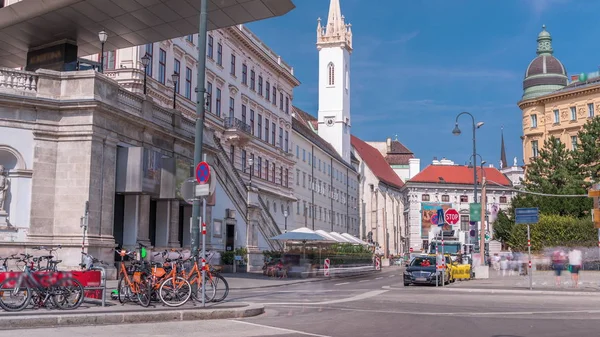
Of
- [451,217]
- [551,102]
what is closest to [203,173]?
[451,217]

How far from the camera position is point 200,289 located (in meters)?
16.0

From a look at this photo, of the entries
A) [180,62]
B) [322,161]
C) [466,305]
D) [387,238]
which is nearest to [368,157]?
[387,238]

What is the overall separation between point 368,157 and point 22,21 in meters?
106

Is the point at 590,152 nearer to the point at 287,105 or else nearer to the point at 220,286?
the point at 287,105

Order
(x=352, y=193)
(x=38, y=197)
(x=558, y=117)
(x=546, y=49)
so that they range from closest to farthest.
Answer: (x=38, y=197)
(x=558, y=117)
(x=546, y=49)
(x=352, y=193)

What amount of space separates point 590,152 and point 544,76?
2618cm

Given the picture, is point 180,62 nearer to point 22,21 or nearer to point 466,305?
point 22,21

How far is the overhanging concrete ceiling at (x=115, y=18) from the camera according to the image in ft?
88.5

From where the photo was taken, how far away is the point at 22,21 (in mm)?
28188

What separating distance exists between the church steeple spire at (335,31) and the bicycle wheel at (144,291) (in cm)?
9661

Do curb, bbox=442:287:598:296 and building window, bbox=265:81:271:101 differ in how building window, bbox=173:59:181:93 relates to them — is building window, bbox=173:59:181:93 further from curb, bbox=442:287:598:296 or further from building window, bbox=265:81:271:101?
curb, bbox=442:287:598:296

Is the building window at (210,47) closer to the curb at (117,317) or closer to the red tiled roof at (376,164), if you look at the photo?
the curb at (117,317)

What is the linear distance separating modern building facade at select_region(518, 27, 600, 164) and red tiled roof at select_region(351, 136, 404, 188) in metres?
35.4

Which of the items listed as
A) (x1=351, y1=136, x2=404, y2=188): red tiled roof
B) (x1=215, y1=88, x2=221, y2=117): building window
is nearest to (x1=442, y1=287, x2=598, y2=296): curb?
(x1=215, y1=88, x2=221, y2=117): building window
